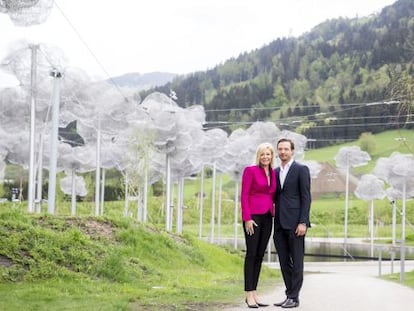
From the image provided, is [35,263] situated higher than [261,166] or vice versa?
[261,166]

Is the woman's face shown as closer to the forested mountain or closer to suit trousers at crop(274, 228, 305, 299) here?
suit trousers at crop(274, 228, 305, 299)

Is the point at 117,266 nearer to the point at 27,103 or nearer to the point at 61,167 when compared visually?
the point at 27,103

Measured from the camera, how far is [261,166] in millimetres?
8391

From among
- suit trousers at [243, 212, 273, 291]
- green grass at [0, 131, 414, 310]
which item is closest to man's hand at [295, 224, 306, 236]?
suit trousers at [243, 212, 273, 291]

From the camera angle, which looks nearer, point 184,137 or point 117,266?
point 117,266

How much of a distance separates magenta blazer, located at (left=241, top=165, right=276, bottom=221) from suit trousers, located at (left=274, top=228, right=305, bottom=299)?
0.41 metres

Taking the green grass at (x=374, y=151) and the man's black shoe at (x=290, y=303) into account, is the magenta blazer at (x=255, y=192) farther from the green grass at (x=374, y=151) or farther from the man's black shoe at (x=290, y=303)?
the green grass at (x=374, y=151)

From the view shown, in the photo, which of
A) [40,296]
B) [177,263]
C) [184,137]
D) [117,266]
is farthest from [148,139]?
[40,296]

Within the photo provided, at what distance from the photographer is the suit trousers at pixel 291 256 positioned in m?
8.56

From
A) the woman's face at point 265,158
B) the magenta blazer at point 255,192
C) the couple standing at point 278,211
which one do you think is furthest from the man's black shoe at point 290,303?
the woman's face at point 265,158

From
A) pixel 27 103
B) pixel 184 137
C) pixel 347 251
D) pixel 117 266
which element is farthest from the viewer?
pixel 347 251

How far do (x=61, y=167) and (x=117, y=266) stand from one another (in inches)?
1112

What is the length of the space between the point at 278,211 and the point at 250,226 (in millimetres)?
422

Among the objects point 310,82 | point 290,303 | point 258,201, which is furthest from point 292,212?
point 310,82
